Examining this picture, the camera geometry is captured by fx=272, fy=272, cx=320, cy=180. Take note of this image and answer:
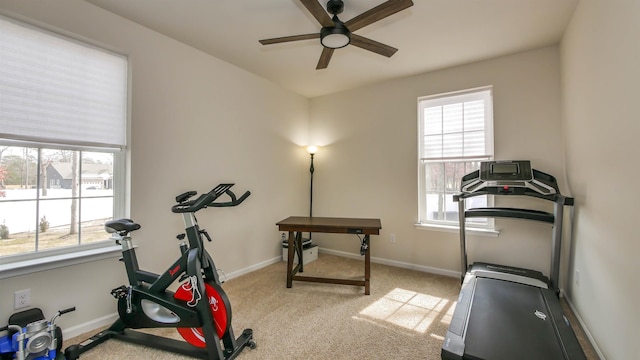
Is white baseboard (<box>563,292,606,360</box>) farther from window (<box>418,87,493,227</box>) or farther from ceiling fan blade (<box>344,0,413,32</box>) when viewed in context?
ceiling fan blade (<box>344,0,413,32</box>)

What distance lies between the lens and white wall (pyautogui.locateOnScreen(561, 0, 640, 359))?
4.72 ft

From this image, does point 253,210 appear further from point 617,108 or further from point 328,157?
point 617,108

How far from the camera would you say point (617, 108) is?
63.3 inches

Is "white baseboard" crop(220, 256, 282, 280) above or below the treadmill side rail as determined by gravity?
below

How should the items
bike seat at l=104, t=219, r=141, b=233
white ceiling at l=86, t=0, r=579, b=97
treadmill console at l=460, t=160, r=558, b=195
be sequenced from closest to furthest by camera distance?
bike seat at l=104, t=219, r=141, b=233 → white ceiling at l=86, t=0, r=579, b=97 → treadmill console at l=460, t=160, r=558, b=195

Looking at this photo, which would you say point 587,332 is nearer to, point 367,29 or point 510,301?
point 510,301

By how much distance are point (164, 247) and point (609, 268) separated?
347cm

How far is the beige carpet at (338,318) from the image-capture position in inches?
75.4

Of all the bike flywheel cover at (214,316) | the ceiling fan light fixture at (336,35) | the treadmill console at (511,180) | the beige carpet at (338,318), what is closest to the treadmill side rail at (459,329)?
the beige carpet at (338,318)

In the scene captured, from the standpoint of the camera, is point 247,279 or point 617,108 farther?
point 247,279

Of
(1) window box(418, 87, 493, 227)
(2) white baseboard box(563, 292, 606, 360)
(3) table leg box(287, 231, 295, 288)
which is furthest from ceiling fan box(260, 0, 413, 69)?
(2) white baseboard box(563, 292, 606, 360)

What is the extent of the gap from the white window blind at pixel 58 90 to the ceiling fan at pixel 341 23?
1417mm

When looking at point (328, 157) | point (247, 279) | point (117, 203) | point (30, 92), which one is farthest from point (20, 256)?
point (328, 157)

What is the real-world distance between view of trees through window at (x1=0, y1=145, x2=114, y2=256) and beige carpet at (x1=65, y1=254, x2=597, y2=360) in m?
0.61
